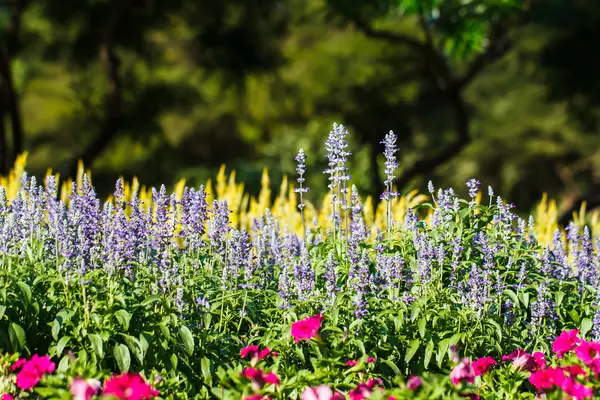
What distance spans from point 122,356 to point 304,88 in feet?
55.7

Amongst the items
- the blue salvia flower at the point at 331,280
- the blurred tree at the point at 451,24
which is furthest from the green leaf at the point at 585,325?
the blurred tree at the point at 451,24

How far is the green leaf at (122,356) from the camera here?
3422 mm

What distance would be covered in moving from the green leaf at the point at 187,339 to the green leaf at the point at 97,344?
0.34 m

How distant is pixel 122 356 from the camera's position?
3445mm

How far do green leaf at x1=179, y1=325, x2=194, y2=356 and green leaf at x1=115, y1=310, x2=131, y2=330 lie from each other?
0.79 feet

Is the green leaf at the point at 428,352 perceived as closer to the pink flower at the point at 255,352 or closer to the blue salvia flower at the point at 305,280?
the blue salvia flower at the point at 305,280

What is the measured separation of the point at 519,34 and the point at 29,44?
10.6 meters

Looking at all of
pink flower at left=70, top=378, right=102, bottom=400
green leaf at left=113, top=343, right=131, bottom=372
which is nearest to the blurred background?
green leaf at left=113, top=343, right=131, bottom=372

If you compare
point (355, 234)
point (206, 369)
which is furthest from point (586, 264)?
point (206, 369)

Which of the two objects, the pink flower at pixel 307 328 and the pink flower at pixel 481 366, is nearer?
the pink flower at pixel 307 328

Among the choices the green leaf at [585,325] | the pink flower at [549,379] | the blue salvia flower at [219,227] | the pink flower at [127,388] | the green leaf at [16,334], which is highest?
the blue salvia flower at [219,227]

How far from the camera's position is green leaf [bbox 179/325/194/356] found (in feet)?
11.3

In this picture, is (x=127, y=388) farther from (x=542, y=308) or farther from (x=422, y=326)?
(x=542, y=308)

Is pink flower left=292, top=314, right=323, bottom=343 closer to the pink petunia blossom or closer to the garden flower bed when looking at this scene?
the garden flower bed
